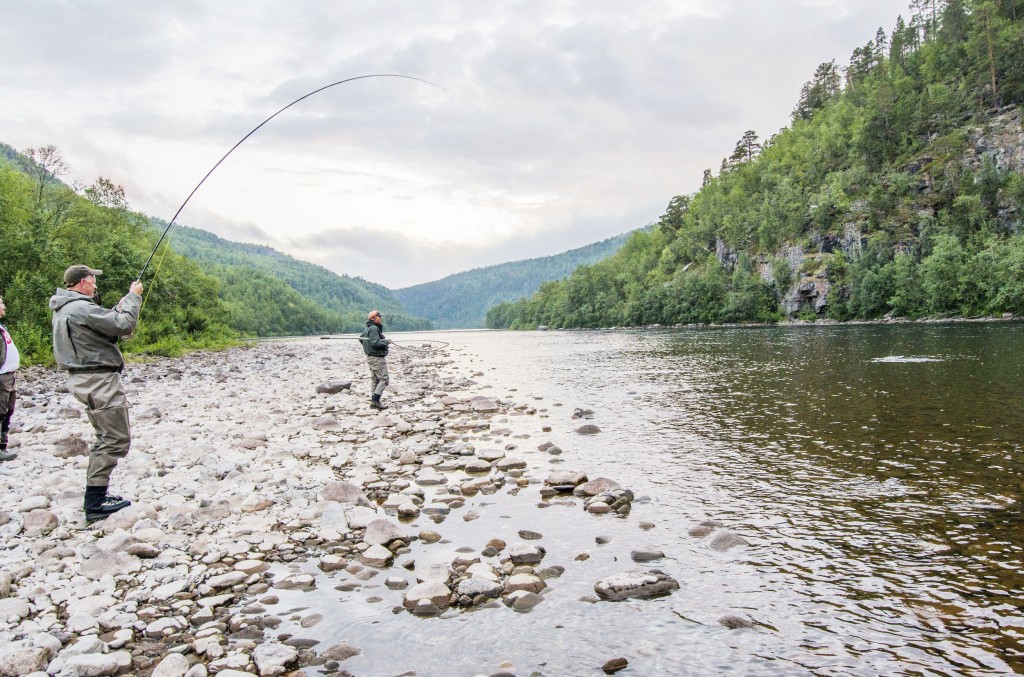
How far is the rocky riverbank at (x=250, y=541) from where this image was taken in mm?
4617

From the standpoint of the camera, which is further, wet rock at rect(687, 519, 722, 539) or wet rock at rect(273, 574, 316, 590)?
wet rock at rect(687, 519, 722, 539)

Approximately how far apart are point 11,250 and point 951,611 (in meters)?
37.0

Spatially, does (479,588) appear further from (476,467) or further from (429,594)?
(476,467)

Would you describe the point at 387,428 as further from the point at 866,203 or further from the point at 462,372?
the point at 866,203

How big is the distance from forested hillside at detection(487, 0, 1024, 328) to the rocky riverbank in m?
70.3

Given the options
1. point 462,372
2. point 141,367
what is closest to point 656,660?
point 462,372

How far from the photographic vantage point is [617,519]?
7.61 m

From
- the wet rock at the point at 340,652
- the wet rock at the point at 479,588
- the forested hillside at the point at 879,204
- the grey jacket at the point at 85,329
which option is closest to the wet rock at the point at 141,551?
the grey jacket at the point at 85,329

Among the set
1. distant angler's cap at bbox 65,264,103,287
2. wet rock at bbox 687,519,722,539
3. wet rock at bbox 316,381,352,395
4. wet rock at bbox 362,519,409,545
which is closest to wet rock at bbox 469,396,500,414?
wet rock at bbox 316,381,352,395

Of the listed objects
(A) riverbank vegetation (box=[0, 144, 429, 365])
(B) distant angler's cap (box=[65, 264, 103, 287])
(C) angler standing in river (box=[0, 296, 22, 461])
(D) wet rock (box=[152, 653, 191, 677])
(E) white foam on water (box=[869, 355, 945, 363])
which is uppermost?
(A) riverbank vegetation (box=[0, 144, 429, 365])

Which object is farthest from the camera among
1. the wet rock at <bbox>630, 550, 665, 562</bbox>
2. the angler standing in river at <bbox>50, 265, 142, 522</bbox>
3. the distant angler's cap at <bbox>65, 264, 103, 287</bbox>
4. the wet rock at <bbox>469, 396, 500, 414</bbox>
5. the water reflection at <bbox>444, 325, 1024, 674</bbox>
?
the wet rock at <bbox>469, 396, 500, 414</bbox>

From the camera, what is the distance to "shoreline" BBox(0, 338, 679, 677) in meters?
4.62

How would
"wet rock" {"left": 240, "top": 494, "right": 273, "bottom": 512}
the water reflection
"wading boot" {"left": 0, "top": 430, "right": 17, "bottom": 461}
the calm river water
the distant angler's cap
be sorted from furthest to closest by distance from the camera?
"wading boot" {"left": 0, "top": 430, "right": 17, "bottom": 461}
"wet rock" {"left": 240, "top": 494, "right": 273, "bottom": 512}
the distant angler's cap
the water reflection
the calm river water

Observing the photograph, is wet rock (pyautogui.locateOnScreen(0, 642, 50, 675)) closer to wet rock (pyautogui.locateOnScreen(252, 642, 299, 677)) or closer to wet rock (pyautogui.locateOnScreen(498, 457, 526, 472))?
wet rock (pyautogui.locateOnScreen(252, 642, 299, 677))
